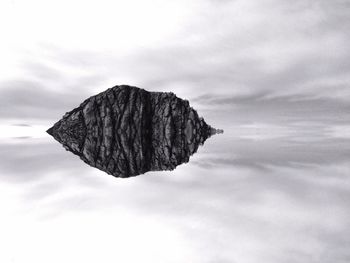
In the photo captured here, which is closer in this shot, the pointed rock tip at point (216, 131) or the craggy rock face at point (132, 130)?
the craggy rock face at point (132, 130)

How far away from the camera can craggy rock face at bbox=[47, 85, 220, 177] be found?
50062 millimetres

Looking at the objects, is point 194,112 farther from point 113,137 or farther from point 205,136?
point 113,137

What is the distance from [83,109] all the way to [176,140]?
13.5 m

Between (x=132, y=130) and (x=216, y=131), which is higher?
(x=132, y=130)

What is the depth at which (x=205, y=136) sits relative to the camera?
174ft

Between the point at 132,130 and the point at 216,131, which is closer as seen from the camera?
the point at 132,130

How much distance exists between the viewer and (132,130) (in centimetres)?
5003

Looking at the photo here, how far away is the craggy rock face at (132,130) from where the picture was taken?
5006cm

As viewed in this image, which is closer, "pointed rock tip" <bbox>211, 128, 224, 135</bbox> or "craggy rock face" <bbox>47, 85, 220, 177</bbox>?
"craggy rock face" <bbox>47, 85, 220, 177</bbox>

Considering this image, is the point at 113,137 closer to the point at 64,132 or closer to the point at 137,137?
the point at 137,137

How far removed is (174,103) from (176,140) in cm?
512

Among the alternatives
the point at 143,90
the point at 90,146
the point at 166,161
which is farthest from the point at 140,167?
the point at 143,90

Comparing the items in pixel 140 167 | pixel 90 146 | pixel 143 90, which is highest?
pixel 143 90

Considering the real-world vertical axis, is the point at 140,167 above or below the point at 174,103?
below
